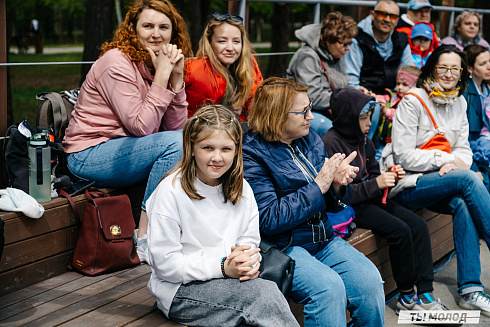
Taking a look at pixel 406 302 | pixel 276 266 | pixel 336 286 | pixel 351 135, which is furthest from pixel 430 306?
pixel 276 266

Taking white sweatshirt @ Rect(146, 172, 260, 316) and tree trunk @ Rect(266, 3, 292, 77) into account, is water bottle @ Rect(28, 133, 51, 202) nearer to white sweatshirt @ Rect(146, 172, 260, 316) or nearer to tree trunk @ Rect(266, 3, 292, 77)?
white sweatshirt @ Rect(146, 172, 260, 316)

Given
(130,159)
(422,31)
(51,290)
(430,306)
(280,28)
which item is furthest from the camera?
(280,28)

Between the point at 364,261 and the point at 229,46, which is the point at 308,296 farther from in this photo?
the point at 229,46

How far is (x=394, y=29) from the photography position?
21.3ft

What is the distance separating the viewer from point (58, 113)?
4.02 meters

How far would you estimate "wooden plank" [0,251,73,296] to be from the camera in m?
A: 3.36

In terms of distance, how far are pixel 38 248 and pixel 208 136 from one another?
49.1 inches

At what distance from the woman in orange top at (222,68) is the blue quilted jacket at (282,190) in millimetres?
1070

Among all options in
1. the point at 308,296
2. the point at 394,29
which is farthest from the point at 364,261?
the point at 394,29

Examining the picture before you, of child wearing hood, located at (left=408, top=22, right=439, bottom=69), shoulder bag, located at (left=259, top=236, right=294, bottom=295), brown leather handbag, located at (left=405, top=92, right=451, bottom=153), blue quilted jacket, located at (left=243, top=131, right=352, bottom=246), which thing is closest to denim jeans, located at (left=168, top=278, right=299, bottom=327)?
shoulder bag, located at (left=259, top=236, right=294, bottom=295)

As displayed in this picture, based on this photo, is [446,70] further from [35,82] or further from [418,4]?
[35,82]

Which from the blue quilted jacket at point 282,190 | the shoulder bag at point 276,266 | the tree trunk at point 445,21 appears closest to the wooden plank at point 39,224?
the blue quilted jacket at point 282,190

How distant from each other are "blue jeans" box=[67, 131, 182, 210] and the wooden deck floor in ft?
1.63

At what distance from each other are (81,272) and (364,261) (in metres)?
1.58
